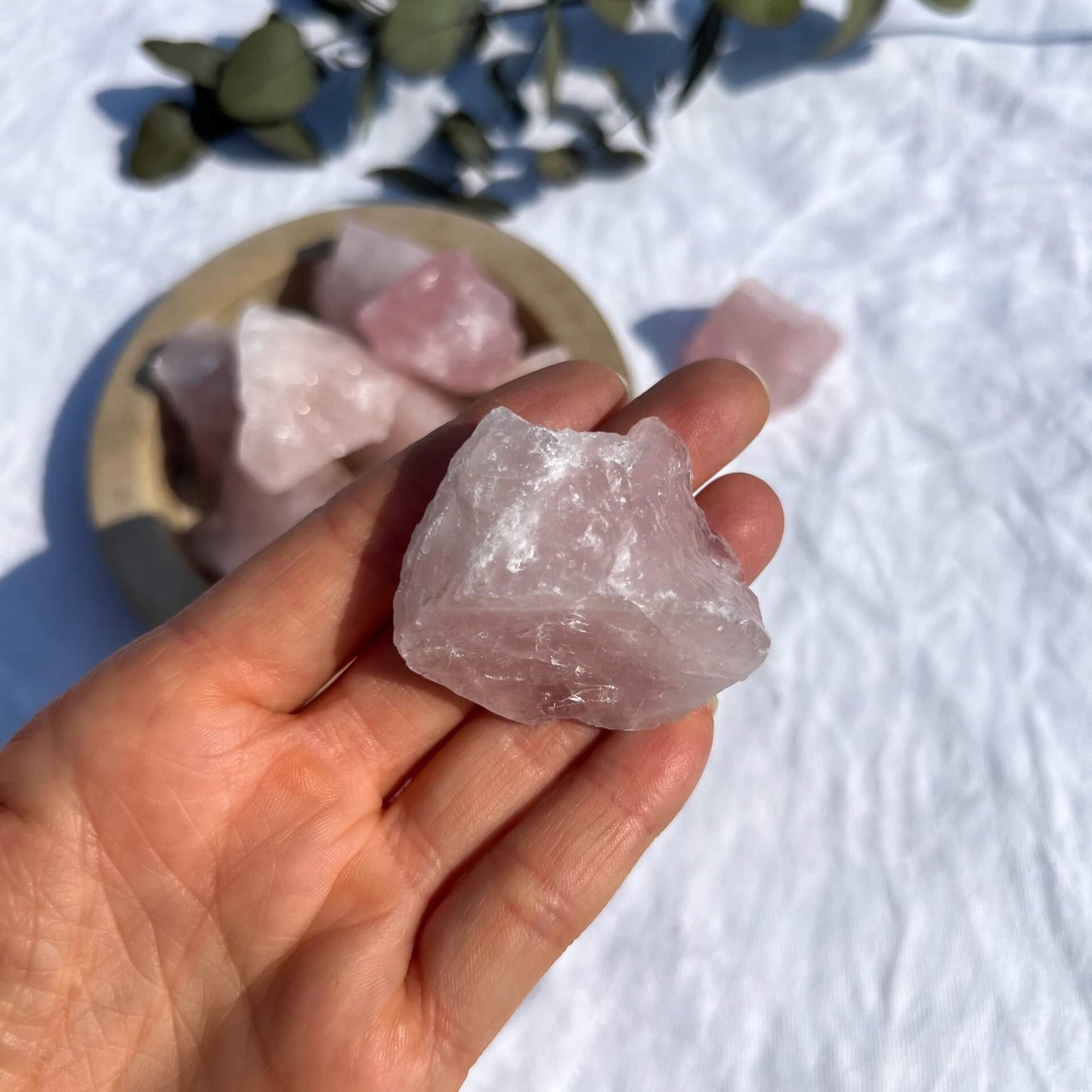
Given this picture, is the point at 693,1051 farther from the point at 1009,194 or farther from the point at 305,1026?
the point at 1009,194

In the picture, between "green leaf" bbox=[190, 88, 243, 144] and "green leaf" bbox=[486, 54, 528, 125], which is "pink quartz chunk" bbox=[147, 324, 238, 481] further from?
"green leaf" bbox=[486, 54, 528, 125]

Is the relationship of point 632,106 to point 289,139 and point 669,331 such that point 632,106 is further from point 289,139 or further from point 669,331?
point 289,139

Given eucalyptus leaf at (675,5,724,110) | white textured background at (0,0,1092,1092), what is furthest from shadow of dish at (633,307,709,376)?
eucalyptus leaf at (675,5,724,110)

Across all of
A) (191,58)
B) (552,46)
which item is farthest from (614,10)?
(191,58)

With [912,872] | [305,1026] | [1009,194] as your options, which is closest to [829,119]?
[1009,194]

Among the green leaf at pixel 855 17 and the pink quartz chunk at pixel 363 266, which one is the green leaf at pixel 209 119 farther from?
the green leaf at pixel 855 17

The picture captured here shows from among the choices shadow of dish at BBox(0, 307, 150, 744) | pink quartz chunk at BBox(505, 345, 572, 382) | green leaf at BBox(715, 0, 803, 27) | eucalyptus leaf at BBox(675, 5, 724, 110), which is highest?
green leaf at BBox(715, 0, 803, 27)

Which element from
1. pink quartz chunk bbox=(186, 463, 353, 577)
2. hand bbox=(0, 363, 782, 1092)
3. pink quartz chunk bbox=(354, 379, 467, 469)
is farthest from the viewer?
pink quartz chunk bbox=(354, 379, 467, 469)
